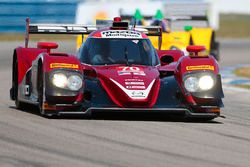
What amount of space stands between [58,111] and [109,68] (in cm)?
93

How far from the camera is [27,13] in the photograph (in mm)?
35312

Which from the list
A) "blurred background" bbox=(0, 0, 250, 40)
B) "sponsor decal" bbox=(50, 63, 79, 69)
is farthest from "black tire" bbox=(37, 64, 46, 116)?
"blurred background" bbox=(0, 0, 250, 40)

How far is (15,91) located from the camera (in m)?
12.0

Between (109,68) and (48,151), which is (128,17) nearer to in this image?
(109,68)

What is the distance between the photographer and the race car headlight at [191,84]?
10453 mm

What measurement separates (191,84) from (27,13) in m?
25.5

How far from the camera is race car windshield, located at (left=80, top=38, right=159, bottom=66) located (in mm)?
11023

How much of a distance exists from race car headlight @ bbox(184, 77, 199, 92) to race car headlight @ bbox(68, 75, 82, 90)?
1.31 meters

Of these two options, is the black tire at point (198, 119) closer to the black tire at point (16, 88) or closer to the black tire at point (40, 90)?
the black tire at point (40, 90)

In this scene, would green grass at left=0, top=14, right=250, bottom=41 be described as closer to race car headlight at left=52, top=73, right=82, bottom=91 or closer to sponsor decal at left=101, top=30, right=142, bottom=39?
sponsor decal at left=101, top=30, right=142, bottom=39

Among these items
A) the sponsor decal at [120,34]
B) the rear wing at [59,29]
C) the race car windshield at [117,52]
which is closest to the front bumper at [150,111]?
the race car windshield at [117,52]

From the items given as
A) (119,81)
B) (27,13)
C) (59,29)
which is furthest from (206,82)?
(27,13)

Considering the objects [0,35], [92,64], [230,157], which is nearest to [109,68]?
[92,64]

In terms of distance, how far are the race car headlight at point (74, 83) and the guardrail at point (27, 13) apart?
24.9 m
